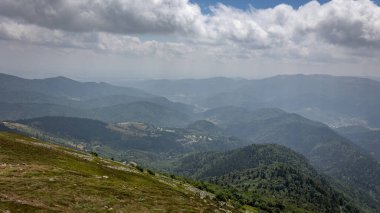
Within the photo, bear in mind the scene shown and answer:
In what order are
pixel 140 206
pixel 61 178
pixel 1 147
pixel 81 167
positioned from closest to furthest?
pixel 140 206 < pixel 61 178 < pixel 1 147 < pixel 81 167

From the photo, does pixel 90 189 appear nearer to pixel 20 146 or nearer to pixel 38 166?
pixel 38 166

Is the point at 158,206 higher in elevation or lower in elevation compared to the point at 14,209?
lower

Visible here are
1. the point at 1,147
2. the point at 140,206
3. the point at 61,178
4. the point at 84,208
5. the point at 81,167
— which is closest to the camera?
the point at 84,208

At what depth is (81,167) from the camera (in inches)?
3541

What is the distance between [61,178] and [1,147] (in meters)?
26.2

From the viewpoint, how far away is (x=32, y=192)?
55.5 meters

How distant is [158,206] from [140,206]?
476cm

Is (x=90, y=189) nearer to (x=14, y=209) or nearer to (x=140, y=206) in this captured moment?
(x=140, y=206)

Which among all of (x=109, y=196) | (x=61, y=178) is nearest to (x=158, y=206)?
(x=109, y=196)

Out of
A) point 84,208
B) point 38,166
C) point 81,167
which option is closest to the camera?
point 84,208

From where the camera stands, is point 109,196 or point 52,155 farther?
point 52,155

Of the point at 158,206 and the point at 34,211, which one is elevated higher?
the point at 34,211

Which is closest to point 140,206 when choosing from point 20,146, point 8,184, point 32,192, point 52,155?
point 32,192

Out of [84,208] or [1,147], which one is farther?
[1,147]
